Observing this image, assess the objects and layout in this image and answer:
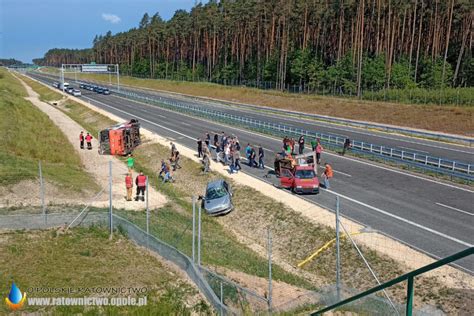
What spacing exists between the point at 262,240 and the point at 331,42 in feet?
275

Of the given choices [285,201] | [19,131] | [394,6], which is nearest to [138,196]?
[285,201]

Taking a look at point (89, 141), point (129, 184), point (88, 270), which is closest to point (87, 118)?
point (89, 141)

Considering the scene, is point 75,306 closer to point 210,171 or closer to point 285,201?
point 285,201

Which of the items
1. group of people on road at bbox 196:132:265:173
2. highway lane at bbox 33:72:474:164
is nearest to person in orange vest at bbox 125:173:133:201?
group of people on road at bbox 196:132:265:173

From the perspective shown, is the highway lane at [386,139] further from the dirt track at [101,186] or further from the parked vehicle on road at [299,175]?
the dirt track at [101,186]

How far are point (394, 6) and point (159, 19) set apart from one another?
101 m

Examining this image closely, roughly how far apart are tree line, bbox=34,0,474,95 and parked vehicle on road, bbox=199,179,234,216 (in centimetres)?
4995

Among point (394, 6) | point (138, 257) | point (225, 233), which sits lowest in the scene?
point (225, 233)

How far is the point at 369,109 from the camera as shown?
59.3m

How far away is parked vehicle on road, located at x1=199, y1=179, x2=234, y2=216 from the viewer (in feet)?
76.3

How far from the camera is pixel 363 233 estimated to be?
61.7 ft

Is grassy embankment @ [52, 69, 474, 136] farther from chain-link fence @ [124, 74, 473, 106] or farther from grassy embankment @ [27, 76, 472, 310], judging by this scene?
grassy embankment @ [27, 76, 472, 310]

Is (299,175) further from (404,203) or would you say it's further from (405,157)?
(405,157)

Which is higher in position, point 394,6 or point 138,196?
point 394,6
